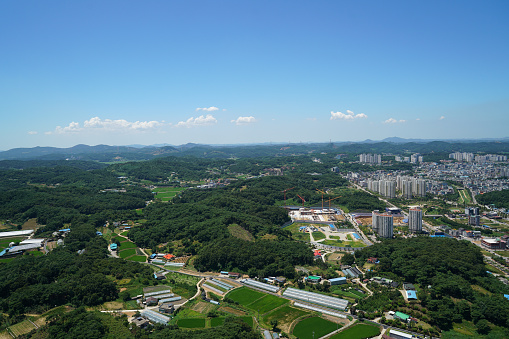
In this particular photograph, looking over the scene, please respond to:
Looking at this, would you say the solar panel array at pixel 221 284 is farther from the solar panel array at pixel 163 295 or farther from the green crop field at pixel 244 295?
the solar panel array at pixel 163 295

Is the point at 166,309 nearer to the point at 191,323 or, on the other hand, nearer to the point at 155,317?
the point at 155,317

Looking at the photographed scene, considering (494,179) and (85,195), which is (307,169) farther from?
(85,195)

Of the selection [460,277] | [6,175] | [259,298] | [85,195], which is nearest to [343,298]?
[259,298]

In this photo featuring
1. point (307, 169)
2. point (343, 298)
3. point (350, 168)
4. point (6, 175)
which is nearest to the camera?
point (343, 298)

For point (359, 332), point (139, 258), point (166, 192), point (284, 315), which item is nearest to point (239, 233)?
point (139, 258)

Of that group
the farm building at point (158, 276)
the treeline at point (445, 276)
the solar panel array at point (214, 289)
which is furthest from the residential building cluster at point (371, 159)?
the farm building at point (158, 276)

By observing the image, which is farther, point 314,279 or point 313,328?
point 314,279
